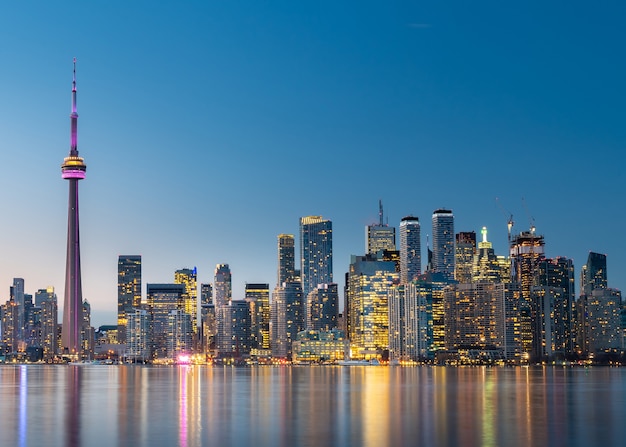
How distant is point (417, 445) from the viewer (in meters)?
64.2

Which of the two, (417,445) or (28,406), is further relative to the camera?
(28,406)

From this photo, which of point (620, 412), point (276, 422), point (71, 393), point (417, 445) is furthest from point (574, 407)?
point (71, 393)

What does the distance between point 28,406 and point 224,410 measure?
24.5 metres

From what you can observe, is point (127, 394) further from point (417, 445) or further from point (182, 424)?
point (417, 445)

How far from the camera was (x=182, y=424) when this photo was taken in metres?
79.7

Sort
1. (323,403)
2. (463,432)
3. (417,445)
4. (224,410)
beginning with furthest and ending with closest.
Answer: (323,403) → (224,410) → (463,432) → (417,445)

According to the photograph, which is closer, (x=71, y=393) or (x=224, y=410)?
(x=224, y=410)

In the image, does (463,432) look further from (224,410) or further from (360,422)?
(224,410)

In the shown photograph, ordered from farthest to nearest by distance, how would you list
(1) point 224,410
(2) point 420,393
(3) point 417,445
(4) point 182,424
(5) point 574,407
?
(2) point 420,393 < (5) point 574,407 < (1) point 224,410 < (4) point 182,424 < (3) point 417,445

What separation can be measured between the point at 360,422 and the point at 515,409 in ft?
74.0

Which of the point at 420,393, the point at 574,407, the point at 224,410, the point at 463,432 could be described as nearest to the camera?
the point at 463,432

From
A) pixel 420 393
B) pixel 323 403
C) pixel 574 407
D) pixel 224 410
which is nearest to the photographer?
pixel 224 410

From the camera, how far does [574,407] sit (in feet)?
334

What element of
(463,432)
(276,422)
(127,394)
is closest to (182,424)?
(276,422)
